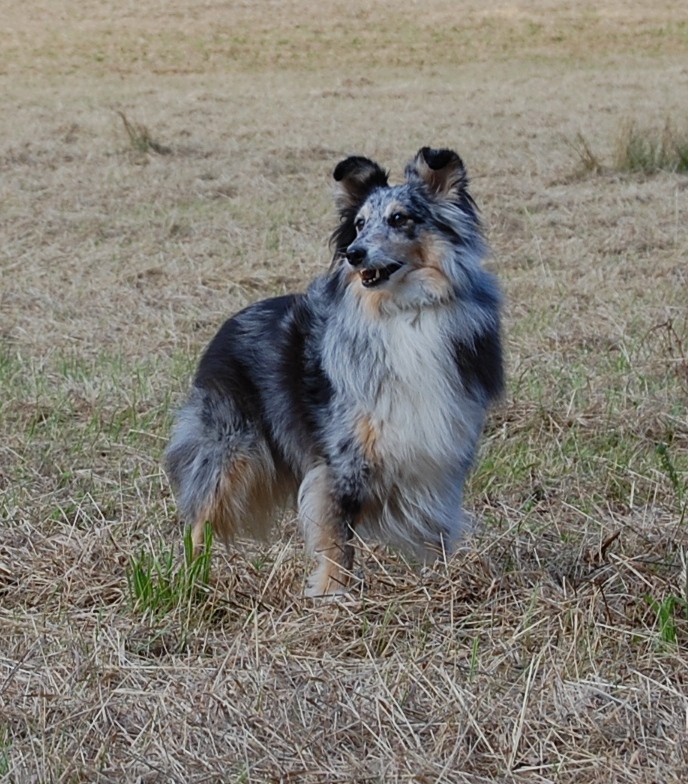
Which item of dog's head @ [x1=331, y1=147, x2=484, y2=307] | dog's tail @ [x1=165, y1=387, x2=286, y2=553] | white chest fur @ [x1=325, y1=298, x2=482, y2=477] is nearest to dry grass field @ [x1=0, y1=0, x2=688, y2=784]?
dog's tail @ [x1=165, y1=387, x2=286, y2=553]

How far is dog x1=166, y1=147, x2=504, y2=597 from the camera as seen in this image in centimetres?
395

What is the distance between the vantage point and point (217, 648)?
11.3ft

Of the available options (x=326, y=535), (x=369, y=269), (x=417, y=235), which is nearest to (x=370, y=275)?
(x=369, y=269)

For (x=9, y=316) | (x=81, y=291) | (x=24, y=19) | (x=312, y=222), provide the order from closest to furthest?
1. (x=9, y=316)
2. (x=81, y=291)
3. (x=312, y=222)
4. (x=24, y=19)

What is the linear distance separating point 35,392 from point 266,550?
211cm

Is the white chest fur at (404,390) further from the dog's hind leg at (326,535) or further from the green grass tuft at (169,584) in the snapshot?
the green grass tuft at (169,584)

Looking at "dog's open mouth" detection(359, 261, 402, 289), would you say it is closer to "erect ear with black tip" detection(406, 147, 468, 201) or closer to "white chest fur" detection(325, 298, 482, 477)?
"white chest fur" detection(325, 298, 482, 477)

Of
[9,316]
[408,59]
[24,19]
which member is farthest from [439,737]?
[24,19]

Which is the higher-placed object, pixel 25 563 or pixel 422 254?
pixel 422 254

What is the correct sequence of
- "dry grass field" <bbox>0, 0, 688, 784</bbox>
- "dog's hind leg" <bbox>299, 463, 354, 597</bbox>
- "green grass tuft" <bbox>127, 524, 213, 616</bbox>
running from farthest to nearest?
"dog's hind leg" <bbox>299, 463, 354, 597</bbox> → "green grass tuft" <bbox>127, 524, 213, 616</bbox> → "dry grass field" <bbox>0, 0, 688, 784</bbox>

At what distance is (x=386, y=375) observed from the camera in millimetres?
3986

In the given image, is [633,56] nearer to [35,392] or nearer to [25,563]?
[35,392]

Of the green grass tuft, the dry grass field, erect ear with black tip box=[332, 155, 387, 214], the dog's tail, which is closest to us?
the dry grass field

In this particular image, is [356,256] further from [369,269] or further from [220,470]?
[220,470]
